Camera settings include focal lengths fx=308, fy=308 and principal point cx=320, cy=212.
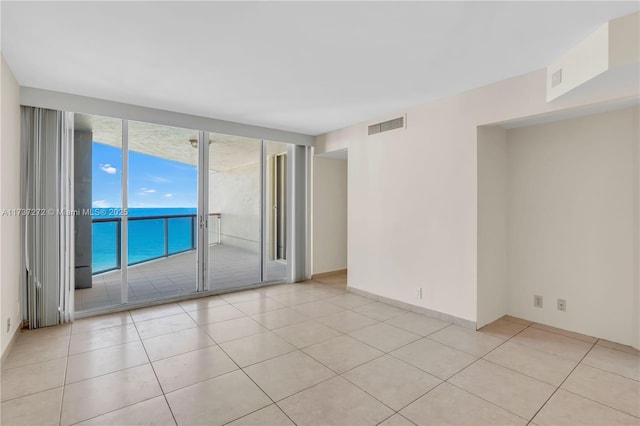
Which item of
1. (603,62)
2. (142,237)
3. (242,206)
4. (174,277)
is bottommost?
(174,277)

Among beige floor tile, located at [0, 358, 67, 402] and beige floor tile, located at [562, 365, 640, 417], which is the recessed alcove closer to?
beige floor tile, located at [562, 365, 640, 417]

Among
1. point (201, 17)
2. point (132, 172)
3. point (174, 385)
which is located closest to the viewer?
point (201, 17)

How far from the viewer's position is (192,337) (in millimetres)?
3213

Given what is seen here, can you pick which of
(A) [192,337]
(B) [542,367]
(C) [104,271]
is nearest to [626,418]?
(B) [542,367]

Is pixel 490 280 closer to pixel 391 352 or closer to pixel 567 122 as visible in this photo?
pixel 391 352

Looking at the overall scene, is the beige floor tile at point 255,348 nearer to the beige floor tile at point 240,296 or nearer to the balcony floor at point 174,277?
the beige floor tile at point 240,296

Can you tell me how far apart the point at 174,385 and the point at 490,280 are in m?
3.38

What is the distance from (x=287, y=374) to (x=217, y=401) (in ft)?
1.87

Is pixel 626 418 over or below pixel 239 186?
below

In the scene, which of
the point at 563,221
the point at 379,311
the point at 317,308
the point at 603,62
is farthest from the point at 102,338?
the point at 563,221

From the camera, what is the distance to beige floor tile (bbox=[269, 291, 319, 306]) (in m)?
4.43

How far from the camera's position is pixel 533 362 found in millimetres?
2689

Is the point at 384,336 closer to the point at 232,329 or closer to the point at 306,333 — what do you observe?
the point at 306,333

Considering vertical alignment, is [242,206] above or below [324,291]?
above
